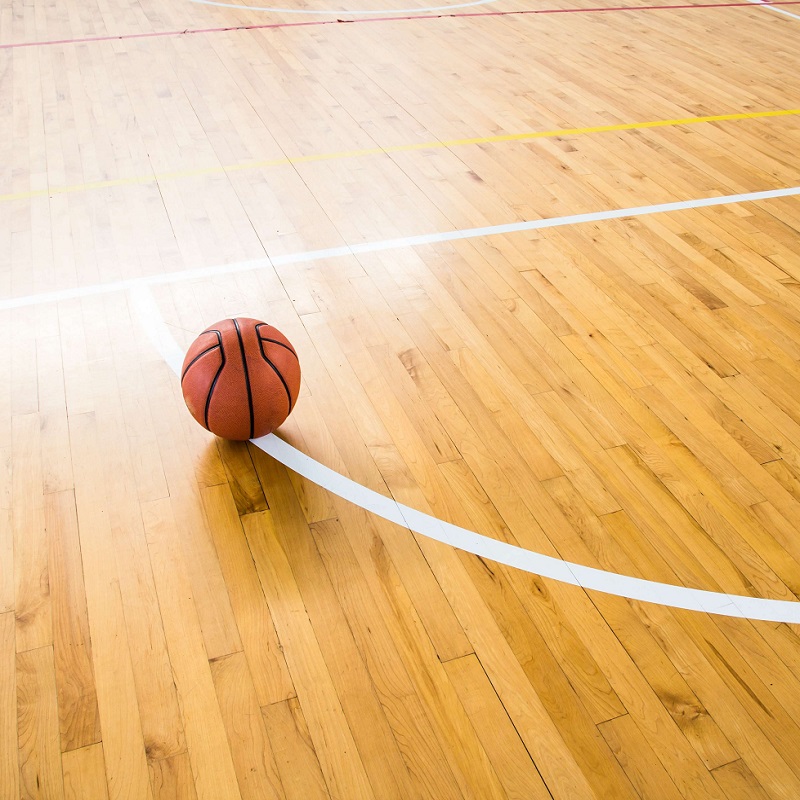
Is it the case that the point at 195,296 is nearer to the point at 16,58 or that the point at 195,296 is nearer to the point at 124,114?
the point at 124,114

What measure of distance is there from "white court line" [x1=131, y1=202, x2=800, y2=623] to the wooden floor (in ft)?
0.15

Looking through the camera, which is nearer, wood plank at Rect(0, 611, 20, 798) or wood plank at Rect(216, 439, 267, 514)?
wood plank at Rect(0, 611, 20, 798)

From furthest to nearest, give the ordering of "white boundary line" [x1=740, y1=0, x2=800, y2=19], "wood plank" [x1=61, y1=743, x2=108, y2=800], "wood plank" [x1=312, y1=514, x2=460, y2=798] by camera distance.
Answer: "white boundary line" [x1=740, y1=0, x2=800, y2=19], "wood plank" [x1=312, y1=514, x2=460, y2=798], "wood plank" [x1=61, y1=743, x2=108, y2=800]

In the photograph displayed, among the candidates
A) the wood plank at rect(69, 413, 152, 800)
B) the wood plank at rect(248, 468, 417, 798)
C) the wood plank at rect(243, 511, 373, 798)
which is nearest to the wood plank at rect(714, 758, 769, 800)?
the wood plank at rect(248, 468, 417, 798)

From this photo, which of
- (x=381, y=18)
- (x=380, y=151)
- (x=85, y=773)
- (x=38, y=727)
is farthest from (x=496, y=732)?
(x=381, y=18)

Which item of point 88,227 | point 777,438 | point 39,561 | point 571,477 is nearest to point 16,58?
point 88,227

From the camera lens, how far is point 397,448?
119 inches

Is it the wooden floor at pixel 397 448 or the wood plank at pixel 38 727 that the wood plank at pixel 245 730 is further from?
the wood plank at pixel 38 727

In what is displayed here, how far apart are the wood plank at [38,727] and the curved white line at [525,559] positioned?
1008mm

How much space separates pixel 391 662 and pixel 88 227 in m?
2.87

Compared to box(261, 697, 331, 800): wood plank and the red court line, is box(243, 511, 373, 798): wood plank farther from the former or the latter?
the red court line

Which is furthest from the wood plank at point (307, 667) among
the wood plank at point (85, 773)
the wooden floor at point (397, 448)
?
the wood plank at point (85, 773)

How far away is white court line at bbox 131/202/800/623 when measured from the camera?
8.33 ft

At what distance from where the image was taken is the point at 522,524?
109 inches
